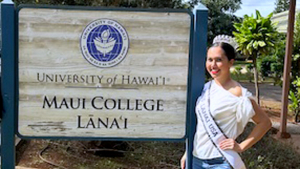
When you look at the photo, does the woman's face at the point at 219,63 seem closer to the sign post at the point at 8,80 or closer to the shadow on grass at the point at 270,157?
the sign post at the point at 8,80

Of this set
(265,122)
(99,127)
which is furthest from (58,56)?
(265,122)

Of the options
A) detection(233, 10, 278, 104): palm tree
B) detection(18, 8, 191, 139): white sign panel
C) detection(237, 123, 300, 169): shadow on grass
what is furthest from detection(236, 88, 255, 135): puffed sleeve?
detection(233, 10, 278, 104): palm tree

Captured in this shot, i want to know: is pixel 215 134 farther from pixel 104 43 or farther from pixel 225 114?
pixel 104 43

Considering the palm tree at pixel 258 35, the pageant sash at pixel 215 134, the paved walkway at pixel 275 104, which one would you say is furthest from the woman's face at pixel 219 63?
the palm tree at pixel 258 35

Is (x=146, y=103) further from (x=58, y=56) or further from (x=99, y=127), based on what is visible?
(x=58, y=56)

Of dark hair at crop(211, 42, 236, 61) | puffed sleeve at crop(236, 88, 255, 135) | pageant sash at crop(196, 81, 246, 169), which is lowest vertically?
pageant sash at crop(196, 81, 246, 169)

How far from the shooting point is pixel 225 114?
2.08 meters

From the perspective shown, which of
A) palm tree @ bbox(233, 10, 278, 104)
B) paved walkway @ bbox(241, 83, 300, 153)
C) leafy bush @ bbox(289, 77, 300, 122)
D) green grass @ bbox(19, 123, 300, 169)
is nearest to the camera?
green grass @ bbox(19, 123, 300, 169)

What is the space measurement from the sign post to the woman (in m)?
1.16

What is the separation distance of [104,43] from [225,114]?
0.85m

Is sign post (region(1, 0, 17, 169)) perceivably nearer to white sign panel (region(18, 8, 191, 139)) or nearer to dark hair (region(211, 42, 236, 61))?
white sign panel (region(18, 8, 191, 139))

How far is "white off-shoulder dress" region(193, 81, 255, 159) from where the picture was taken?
2.02 m

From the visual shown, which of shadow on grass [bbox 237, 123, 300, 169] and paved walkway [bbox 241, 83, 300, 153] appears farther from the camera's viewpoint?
paved walkway [bbox 241, 83, 300, 153]

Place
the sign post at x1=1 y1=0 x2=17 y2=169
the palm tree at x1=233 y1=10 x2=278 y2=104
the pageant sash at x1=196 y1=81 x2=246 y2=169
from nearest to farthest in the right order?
the pageant sash at x1=196 y1=81 x2=246 y2=169 < the sign post at x1=1 y1=0 x2=17 y2=169 < the palm tree at x1=233 y1=10 x2=278 y2=104
